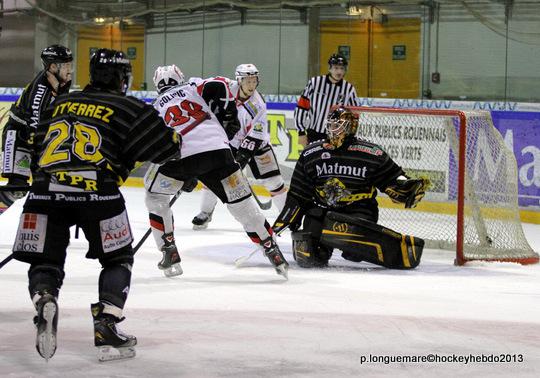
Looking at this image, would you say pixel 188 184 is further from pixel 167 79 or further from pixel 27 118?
pixel 27 118

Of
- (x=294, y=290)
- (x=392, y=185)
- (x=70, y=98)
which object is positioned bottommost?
(x=294, y=290)

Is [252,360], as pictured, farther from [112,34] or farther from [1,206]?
[112,34]

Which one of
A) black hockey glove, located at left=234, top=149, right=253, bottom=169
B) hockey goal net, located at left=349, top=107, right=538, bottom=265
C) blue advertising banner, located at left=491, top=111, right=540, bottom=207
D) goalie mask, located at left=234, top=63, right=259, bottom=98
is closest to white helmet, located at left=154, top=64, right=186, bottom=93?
goalie mask, located at left=234, top=63, right=259, bottom=98

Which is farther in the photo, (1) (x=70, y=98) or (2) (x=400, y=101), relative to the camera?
(2) (x=400, y=101)

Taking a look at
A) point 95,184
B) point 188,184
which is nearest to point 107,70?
point 95,184

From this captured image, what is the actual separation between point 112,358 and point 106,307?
0.18 m

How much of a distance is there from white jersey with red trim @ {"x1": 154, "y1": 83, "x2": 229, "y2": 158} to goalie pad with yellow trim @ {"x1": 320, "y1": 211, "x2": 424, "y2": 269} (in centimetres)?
84

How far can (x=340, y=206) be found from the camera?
249 inches

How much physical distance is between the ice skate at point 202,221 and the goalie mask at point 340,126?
1938 mm

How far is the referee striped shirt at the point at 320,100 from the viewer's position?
834 centimetres

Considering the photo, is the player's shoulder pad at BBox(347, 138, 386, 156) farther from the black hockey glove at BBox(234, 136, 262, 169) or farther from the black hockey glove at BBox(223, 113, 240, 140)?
the black hockey glove at BBox(234, 136, 262, 169)

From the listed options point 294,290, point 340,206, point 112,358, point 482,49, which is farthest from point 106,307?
point 482,49

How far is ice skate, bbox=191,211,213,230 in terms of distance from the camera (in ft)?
26.3

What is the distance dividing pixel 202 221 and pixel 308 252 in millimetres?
1887
